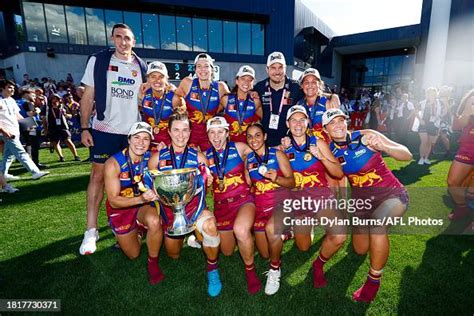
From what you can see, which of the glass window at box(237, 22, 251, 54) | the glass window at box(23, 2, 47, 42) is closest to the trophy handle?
the glass window at box(23, 2, 47, 42)

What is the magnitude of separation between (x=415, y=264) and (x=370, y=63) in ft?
127

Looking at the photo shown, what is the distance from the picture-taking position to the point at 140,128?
3547mm

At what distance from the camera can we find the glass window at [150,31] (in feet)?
73.2

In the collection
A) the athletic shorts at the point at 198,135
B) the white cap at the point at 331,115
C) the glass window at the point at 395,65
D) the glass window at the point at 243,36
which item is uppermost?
the glass window at the point at 243,36

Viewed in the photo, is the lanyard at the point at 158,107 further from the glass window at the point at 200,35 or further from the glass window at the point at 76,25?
the glass window at the point at 200,35

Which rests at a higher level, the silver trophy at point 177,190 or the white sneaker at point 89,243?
the silver trophy at point 177,190

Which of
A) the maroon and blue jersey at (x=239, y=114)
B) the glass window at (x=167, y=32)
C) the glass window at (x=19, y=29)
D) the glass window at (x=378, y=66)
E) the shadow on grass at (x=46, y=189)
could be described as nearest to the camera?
the maroon and blue jersey at (x=239, y=114)

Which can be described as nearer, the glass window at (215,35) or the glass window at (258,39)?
the glass window at (215,35)

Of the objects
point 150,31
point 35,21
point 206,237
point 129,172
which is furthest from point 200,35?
point 206,237

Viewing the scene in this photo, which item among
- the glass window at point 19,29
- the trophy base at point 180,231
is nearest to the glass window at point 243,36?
the glass window at point 19,29

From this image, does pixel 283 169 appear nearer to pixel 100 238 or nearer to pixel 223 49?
pixel 100 238

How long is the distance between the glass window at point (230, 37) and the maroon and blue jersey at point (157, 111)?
73.8ft

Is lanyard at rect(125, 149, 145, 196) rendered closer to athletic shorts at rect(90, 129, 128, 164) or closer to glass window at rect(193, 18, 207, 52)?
athletic shorts at rect(90, 129, 128, 164)

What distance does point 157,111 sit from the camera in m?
4.50
